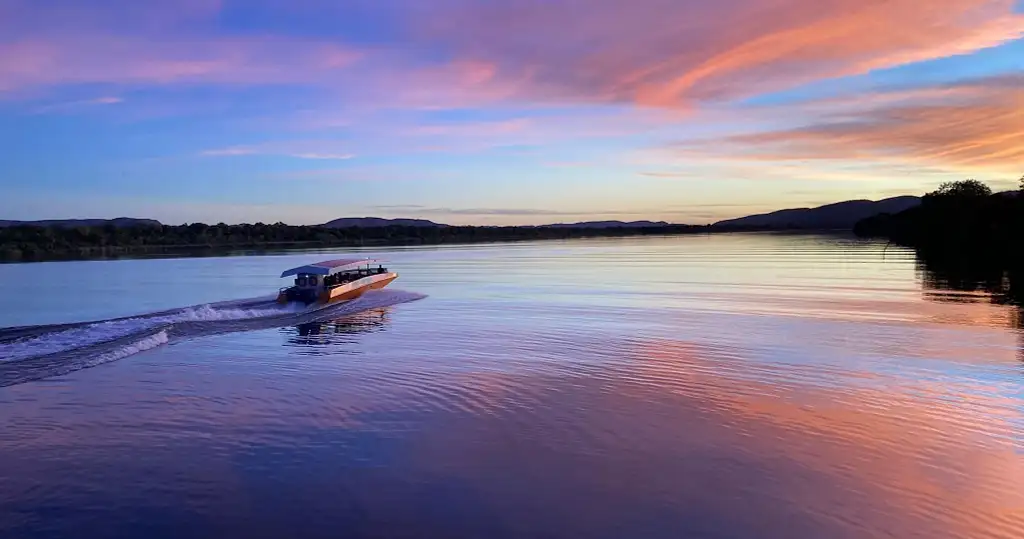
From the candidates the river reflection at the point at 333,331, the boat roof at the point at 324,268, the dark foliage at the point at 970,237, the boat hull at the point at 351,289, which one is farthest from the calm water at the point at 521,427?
the dark foliage at the point at 970,237

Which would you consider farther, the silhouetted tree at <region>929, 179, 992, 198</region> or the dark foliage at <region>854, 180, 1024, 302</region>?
the silhouetted tree at <region>929, 179, 992, 198</region>

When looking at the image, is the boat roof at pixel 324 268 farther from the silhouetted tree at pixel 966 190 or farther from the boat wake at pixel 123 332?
the silhouetted tree at pixel 966 190

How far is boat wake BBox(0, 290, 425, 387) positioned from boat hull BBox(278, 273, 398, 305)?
0.52 meters

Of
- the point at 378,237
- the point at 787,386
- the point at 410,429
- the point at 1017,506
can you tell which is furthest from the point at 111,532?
the point at 378,237

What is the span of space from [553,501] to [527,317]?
18.3m

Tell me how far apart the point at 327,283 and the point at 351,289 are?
138 centimetres

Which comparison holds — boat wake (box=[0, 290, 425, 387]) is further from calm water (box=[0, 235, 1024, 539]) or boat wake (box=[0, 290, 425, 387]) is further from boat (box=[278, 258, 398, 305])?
boat (box=[278, 258, 398, 305])

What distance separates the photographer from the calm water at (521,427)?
861cm

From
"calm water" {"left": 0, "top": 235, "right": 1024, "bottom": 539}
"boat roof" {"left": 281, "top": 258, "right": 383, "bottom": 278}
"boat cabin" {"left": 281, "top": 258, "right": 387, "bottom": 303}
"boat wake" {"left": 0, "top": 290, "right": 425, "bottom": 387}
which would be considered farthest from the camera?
"boat roof" {"left": 281, "top": 258, "right": 383, "bottom": 278}

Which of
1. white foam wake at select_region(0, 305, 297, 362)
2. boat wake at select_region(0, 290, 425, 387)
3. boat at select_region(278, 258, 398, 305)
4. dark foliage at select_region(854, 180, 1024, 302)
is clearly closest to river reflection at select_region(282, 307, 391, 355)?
boat wake at select_region(0, 290, 425, 387)

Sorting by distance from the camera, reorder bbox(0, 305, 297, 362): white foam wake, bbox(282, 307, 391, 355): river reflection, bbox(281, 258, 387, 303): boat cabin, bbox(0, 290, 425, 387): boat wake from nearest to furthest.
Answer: bbox(0, 290, 425, 387): boat wake < bbox(0, 305, 297, 362): white foam wake < bbox(282, 307, 391, 355): river reflection < bbox(281, 258, 387, 303): boat cabin

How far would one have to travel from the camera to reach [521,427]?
40.1 ft

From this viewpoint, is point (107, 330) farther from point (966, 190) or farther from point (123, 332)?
point (966, 190)

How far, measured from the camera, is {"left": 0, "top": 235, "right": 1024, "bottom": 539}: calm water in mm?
8609
